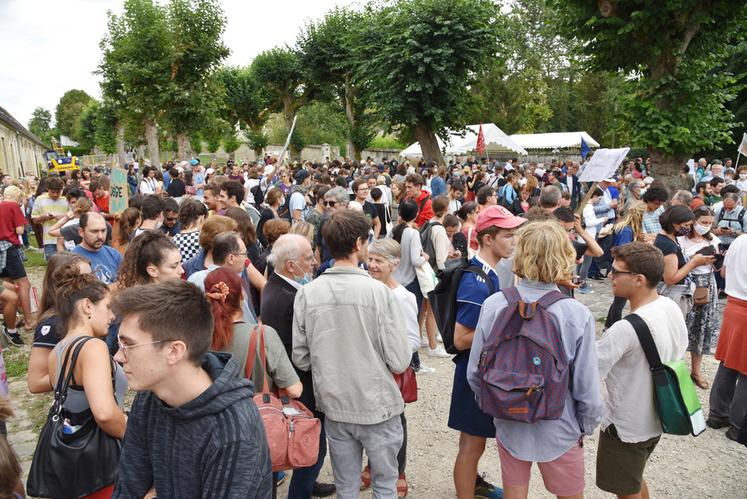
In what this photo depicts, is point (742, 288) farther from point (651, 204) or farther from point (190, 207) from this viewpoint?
point (190, 207)

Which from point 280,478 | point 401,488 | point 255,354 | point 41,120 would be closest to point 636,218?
point 401,488

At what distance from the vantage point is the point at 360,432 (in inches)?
111

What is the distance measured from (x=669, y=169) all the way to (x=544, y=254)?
1265 centimetres

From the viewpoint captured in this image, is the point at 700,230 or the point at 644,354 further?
the point at 700,230

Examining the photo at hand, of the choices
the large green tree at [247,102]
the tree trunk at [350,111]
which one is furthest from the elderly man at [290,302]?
the large green tree at [247,102]

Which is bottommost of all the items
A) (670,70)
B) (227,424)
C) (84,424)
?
(84,424)

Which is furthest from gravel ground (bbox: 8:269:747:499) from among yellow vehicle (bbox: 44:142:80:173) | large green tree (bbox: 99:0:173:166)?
yellow vehicle (bbox: 44:142:80:173)

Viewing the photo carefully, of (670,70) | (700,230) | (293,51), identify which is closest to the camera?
(700,230)

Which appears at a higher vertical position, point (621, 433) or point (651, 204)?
point (651, 204)

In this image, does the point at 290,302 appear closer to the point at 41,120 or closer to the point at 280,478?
the point at 280,478

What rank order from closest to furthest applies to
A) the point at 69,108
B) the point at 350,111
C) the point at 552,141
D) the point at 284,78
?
the point at 552,141 < the point at 350,111 < the point at 284,78 < the point at 69,108

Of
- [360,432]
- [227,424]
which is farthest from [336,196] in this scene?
[227,424]

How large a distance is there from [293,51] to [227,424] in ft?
132

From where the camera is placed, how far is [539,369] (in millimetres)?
2309
